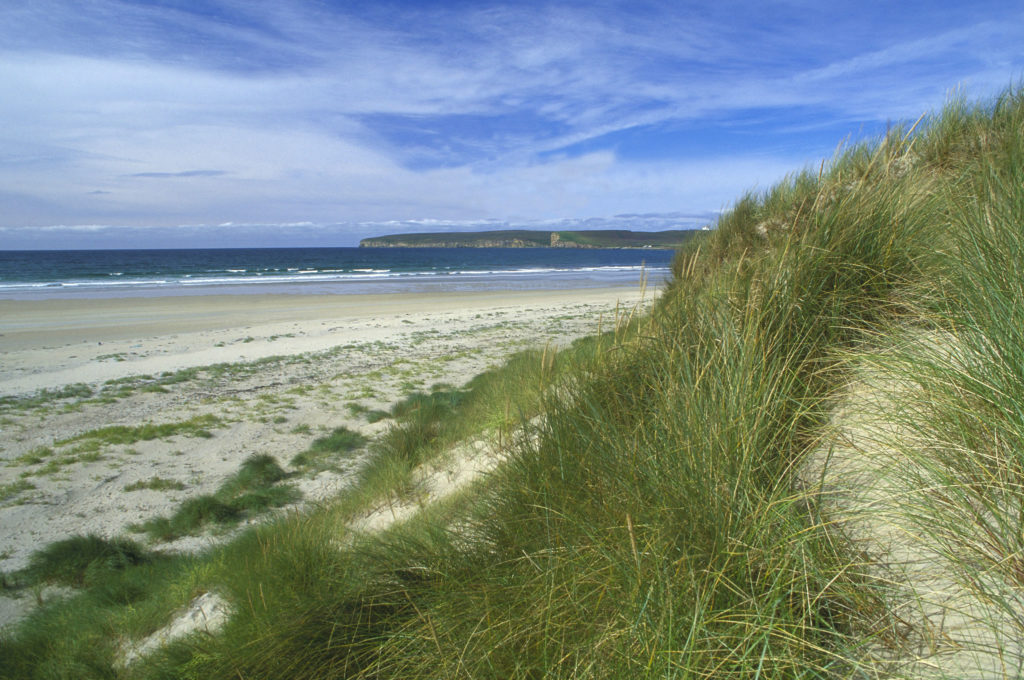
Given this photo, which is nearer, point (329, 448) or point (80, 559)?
point (80, 559)

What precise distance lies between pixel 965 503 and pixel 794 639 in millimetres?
791

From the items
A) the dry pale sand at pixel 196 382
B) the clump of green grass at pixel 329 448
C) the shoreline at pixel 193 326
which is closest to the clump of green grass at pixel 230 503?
the dry pale sand at pixel 196 382

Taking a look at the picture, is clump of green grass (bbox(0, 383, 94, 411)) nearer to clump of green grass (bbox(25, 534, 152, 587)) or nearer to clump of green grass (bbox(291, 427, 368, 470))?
clump of green grass (bbox(291, 427, 368, 470))

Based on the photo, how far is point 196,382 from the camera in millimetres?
11773

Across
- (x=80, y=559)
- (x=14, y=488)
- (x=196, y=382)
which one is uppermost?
(x=196, y=382)

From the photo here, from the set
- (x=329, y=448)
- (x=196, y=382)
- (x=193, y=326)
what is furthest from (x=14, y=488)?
(x=193, y=326)

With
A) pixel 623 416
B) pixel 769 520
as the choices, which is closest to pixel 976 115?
pixel 623 416

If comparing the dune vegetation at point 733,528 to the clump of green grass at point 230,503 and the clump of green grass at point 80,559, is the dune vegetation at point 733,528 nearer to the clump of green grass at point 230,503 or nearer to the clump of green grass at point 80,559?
the clump of green grass at point 80,559

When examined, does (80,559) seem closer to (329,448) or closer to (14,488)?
(14,488)

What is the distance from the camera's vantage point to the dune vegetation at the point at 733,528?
1859 millimetres

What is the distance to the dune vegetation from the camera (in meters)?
1.86

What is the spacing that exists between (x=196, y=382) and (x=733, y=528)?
39.6ft

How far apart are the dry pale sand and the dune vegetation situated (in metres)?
0.98

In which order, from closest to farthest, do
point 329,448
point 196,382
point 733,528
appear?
1. point 733,528
2. point 329,448
3. point 196,382
